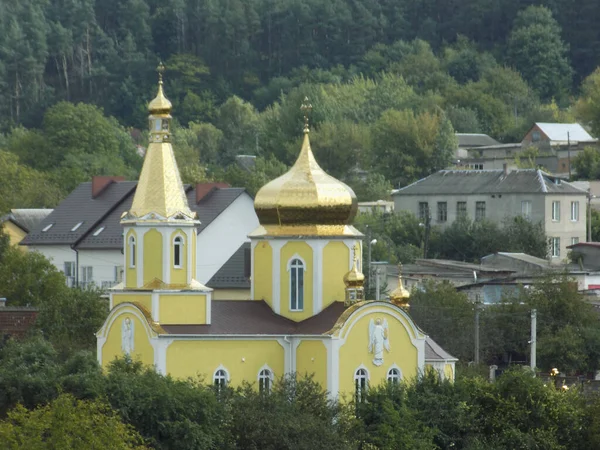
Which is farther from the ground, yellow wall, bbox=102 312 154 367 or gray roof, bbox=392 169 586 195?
gray roof, bbox=392 169 586 195

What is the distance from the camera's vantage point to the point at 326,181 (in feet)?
168

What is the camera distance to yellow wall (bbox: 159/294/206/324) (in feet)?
160

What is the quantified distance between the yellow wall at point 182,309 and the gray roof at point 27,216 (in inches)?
1308

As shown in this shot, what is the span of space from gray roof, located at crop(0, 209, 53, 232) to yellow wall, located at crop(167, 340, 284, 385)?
33.3 meters

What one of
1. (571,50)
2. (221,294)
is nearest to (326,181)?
(221,294)

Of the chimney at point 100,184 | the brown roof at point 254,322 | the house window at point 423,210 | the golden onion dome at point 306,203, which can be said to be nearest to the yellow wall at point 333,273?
the brown roof at point 254,322

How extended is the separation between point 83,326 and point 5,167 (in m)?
37.8

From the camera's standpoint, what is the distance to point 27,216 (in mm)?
85000

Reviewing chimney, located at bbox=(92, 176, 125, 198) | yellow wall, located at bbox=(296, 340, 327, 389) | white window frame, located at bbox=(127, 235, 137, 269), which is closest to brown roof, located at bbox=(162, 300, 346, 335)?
yellow wall, located at bbox=(296, 340, 327, 389)

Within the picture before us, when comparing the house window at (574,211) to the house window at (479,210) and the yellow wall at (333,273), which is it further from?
the yellow wall at (333,273)

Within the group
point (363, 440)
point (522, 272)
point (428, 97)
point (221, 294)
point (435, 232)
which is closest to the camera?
point (363, 440)

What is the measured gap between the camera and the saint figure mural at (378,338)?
49031 millimetres

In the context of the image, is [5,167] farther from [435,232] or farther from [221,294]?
[221,294]

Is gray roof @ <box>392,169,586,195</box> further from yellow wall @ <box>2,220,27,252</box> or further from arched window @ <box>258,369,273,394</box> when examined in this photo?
arched window @ <box>258,369,273,394</box>
